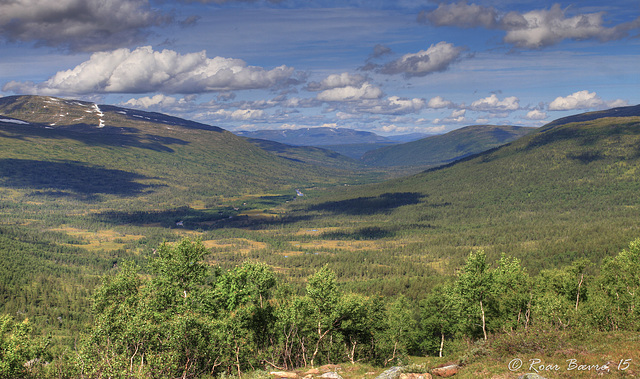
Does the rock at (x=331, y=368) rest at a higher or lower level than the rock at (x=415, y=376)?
lower

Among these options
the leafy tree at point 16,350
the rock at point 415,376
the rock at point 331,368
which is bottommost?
the rock at point 331,368

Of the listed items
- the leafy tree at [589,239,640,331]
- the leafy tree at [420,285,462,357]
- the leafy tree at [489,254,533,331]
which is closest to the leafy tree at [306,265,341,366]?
the leafy tree at [420,285,462,357]

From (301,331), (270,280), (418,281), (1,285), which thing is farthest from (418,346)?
(1,285)

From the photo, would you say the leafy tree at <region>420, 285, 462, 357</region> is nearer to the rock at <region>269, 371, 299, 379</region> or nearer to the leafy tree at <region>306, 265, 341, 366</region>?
the leafy tree at <region>306, 265, 341, 366</region>

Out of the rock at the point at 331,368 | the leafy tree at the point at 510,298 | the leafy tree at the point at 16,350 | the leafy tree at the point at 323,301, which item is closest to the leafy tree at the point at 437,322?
the leafy tree at the point at 510,298

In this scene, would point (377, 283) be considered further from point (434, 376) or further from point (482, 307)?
point (434, 376)

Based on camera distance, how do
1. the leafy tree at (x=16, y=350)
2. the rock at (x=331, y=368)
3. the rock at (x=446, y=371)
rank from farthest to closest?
the rock at (x=331, y=368) → the leafy tree at (x=16, y=350) → the rock at (x=446, y=371)

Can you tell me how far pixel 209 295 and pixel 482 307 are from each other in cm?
4350

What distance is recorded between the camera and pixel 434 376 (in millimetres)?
40125

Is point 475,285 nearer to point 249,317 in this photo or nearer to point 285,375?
point 285,375

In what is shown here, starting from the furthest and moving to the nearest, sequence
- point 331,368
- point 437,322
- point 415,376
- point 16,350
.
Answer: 1. point 437,322
2. point 331,368
3. point 16,350
4. point 415,376

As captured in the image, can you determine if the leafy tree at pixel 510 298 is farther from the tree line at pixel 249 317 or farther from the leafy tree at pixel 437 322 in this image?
the leafy tree at pixel 437 322

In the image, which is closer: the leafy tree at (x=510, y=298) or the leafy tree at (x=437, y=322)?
the leafy tree at (x=510, y=298)

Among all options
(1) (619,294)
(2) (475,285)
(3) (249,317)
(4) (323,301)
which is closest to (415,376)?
(4) (323,301)
